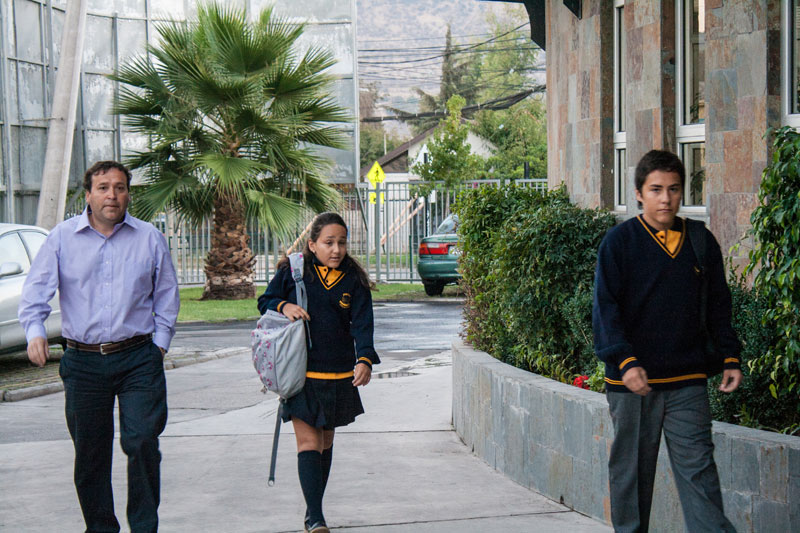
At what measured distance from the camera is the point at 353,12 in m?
26.4

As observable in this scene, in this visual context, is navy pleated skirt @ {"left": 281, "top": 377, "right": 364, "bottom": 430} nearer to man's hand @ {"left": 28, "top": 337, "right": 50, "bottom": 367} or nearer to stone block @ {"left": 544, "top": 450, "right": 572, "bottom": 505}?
man's hand @ {"left": 28, "top": 337, "right": 50, "bottom": 367}

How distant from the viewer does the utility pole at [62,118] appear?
Result: 46.7 ft

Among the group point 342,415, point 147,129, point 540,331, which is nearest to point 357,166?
point 147,129

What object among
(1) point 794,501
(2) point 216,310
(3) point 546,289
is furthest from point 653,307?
(2) point 216,310

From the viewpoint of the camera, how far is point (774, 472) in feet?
14.8

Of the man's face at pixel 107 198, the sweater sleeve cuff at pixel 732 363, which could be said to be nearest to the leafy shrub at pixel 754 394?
the sweater sleeve cuff at pixel 732 363

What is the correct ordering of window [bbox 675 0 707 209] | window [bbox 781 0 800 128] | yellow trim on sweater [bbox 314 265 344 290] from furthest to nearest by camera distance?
window [bbox 675 0 707 209]
window [bbox 781 0 800 128]
yellow trim on sweater [bbox 314 265 344 290]

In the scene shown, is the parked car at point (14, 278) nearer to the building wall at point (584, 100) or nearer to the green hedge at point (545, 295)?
the green hedge at point (545, 295)

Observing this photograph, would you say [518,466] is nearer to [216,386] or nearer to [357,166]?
[216,386]

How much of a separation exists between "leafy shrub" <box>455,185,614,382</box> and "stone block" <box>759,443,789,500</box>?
2074mm

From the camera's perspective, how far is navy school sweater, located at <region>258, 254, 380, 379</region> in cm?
520

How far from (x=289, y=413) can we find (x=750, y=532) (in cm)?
223

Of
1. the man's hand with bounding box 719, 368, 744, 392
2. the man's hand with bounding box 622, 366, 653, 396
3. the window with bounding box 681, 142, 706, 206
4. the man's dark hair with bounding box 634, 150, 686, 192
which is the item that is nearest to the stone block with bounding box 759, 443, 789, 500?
the man's hand with bounding box 719, 368, 744, 392

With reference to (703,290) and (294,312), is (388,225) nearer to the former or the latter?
(294,312)
